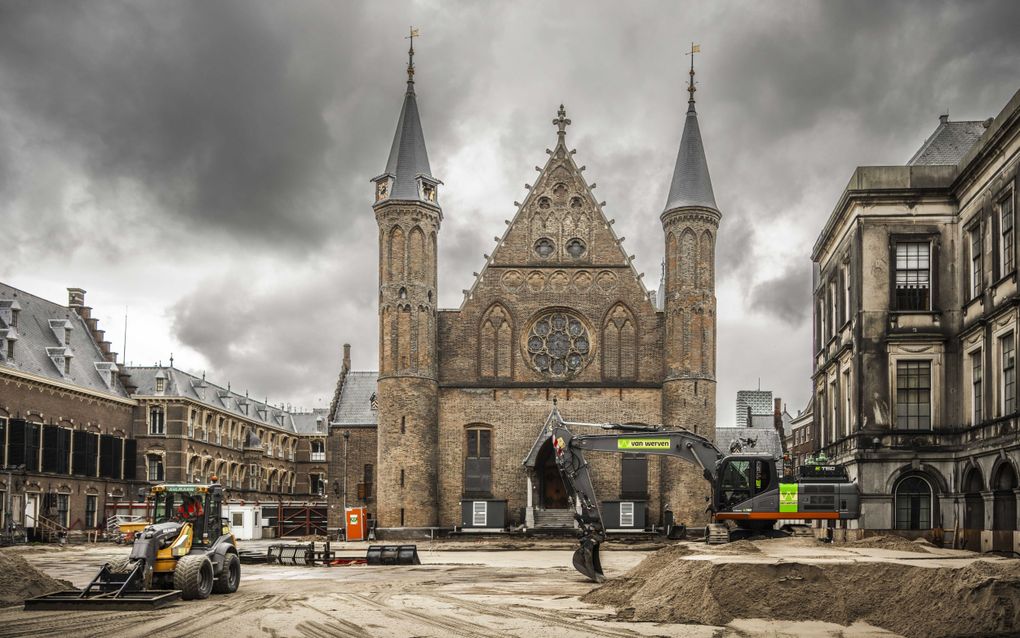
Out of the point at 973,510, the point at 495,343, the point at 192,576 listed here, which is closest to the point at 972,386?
the point at 973,510

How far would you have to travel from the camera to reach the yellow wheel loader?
18984 millimetres

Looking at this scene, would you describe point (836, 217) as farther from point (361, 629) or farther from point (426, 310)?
point (361, 629)

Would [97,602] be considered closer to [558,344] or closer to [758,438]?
[558,344]

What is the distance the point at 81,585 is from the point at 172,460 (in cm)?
3887

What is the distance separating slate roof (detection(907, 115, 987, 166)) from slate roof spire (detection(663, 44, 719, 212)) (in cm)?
1303

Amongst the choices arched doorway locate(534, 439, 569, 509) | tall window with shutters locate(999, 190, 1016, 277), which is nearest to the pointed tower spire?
arched doorway locate(534, 439, 569, 509)

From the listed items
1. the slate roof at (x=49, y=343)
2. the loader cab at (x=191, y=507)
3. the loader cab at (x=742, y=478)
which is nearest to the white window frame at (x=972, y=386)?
the loader cab at (x=742, y=478)

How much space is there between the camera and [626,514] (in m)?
45.9

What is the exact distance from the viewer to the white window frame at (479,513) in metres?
46.1

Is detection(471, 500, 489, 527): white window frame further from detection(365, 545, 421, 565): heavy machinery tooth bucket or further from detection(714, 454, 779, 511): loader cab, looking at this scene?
detection(714, 454, 779, 511): loader cab

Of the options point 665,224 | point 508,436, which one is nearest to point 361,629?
point 508,436

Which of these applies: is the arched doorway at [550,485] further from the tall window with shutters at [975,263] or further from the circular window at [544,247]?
the tall window with shutters at [975,263]

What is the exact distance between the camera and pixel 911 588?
16.6 m

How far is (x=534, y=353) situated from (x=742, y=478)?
21543 mm
